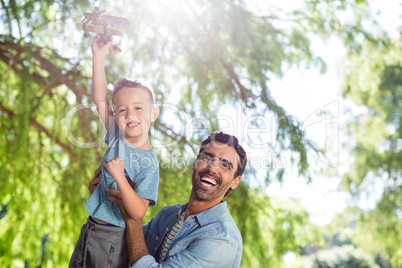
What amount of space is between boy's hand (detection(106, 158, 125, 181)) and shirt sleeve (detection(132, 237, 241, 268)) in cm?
32

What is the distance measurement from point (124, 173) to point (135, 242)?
0.26 meters

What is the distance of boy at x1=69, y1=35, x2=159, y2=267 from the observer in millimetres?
1511

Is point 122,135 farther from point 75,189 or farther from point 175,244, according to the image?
point 75,189

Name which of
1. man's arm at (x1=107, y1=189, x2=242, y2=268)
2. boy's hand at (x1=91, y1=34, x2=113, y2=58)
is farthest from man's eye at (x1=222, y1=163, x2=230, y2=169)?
boy's hand at (x1=91, y1=34, x2=113, y2=58)

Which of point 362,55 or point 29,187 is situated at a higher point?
point 362,55

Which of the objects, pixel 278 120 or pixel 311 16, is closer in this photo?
pixel 278 120

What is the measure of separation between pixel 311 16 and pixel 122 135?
3336mm

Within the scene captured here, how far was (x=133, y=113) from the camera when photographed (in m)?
1.52

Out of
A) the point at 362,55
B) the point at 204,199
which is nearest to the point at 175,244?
the point at 204,199

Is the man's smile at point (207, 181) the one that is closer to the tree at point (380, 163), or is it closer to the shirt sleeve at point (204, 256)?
the shirt sleeve at point (204, 256)

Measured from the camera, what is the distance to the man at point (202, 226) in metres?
1.47

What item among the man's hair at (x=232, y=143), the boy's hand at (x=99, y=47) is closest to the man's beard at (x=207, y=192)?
the man's hair at (x=232, y=143)

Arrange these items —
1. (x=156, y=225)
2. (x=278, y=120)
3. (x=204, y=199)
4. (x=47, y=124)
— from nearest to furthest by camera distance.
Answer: (x=204, y=199)
(x=156, y=225)
(x=278, y=120)
(x=47, y=124)

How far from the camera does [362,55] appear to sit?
502 cm
